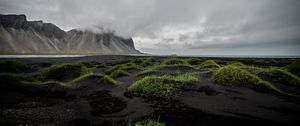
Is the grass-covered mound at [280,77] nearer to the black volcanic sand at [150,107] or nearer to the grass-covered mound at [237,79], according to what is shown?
the black volcanic sand at [150,107]

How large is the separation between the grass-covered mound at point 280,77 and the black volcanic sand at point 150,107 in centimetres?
131

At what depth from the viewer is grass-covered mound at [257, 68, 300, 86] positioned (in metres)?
11.5

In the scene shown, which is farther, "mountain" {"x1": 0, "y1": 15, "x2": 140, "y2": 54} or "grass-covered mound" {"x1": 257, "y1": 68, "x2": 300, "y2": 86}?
"mountain" {"x1": 0, "y1": 15, "x2": 140, "y2": 54}

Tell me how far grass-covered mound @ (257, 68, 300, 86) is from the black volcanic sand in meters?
1.31

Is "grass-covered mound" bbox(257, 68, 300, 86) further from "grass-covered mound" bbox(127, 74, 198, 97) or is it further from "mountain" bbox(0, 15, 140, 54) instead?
"mountain" bbox(0, 15, 140, 54)

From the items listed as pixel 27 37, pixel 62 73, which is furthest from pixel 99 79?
pixel 27 37

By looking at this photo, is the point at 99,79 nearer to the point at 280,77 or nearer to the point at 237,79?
the point at 237,79

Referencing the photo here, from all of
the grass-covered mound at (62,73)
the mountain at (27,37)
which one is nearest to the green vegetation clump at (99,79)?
the grass-covered mound at (62,73)

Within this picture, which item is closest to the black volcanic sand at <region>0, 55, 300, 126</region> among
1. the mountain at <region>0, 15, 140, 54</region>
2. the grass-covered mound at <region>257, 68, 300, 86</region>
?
the grass-covered mound at <region>257, 68, 300, 86</region>

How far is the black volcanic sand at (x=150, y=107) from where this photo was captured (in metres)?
5.85

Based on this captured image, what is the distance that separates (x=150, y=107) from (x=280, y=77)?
38.0 ft

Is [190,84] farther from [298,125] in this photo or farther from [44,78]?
[44,78]

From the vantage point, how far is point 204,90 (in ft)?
31.5

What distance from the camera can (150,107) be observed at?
740 centimetres
